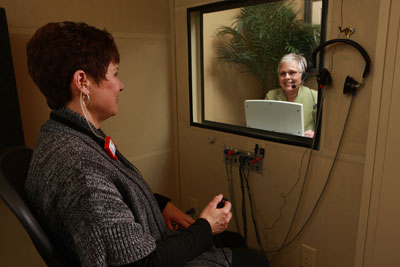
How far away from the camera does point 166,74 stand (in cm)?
222

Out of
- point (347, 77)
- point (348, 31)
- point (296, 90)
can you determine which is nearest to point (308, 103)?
point (296, 90)

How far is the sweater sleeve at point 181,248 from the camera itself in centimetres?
88

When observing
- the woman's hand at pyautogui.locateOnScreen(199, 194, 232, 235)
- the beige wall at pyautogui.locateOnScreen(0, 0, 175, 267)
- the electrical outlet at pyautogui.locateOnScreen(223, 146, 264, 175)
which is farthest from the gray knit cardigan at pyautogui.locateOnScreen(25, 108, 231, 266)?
the electrical outlet at pyautogui.locateOnScreen(223, 146, 264, 175)

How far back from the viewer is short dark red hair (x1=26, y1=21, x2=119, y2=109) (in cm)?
91

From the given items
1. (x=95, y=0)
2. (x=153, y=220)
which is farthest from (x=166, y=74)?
(x=153, y=220)

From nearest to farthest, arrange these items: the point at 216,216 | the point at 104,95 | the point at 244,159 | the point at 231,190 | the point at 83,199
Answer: the point at 83,199 → the point at 104,95 → the point at 216,216 → the point at 244,159 → the point at 231,190

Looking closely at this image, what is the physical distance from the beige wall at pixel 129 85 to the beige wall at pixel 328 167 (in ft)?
0.68

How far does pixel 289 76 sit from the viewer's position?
1730 mm

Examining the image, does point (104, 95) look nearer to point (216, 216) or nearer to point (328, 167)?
point (216, 216)

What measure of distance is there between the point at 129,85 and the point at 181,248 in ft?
4.35

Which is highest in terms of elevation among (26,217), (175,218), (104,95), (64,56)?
(64,56)

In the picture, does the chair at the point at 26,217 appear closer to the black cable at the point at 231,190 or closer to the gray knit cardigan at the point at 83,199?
the gray knit cardigan at the point at 83,199

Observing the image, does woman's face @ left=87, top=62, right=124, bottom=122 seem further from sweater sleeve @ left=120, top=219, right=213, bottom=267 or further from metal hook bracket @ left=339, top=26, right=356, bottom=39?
metal hook bracket @ left=339, top=26, right=356, bottom=39

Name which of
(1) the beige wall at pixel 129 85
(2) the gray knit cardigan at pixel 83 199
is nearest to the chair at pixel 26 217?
(2) the gray knit cardigan at pixel 83 199
